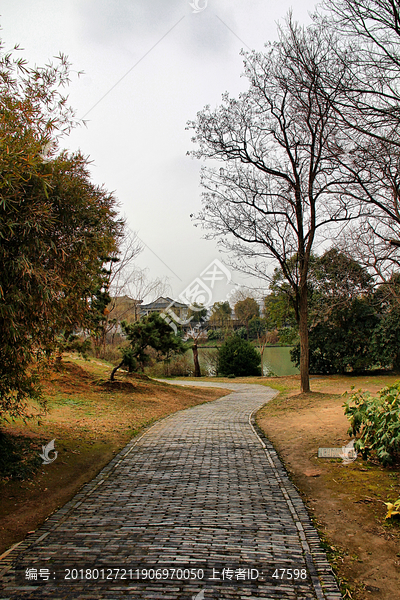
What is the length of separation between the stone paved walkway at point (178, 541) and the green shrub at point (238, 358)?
20.6 meters

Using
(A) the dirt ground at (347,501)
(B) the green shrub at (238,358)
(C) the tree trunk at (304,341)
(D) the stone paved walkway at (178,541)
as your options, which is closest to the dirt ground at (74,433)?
(D) the stone paved walkway at (178,541)

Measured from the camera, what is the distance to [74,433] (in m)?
7.51

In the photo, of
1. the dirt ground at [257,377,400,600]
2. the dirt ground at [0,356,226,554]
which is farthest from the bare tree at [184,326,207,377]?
the dirt ground at [257,377,400,600]

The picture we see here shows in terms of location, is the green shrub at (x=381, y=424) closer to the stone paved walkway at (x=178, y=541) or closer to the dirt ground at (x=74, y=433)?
the stone paved walkway at (x=178, y=541)

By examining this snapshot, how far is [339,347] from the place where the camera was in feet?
66.1

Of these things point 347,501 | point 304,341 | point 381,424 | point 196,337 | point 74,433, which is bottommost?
point 74,433

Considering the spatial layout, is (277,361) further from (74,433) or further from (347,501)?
(347,501)

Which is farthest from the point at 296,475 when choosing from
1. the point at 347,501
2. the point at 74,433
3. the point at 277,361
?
Answer: the point at 277,361

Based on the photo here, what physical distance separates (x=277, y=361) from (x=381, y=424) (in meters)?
30.9

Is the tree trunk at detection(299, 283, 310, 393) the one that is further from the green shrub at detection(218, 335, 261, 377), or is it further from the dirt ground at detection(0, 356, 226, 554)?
the green shrub at detection(218, 335, 261, 377)

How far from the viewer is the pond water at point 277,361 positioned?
29.9 metres

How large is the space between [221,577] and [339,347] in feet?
61.0

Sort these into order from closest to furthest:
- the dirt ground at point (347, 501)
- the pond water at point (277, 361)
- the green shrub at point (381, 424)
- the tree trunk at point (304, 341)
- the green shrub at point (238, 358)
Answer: the dirt ground at point (347, 501) → the green shrub at point (381, 424) → the tree trunk at point (304, 341) → the green shrub at point (238, 358) → the pond water at point (277, 361)

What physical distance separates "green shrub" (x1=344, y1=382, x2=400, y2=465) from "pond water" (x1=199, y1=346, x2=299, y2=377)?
20.7 metres
